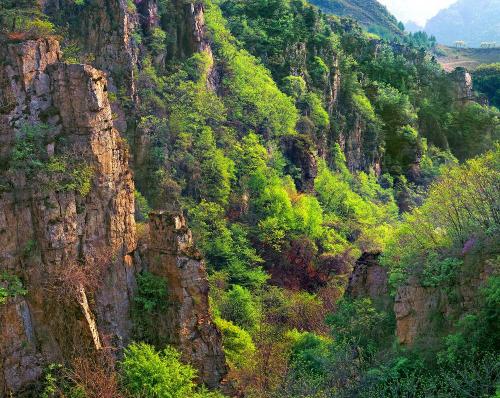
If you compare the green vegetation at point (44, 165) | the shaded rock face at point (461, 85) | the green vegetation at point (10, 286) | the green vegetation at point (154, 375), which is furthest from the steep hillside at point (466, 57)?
the green vegetation at point (10, 286)

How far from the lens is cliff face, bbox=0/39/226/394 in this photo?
25.7m

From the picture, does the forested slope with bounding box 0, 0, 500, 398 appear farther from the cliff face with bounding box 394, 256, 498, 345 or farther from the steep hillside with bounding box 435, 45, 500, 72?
the steep hillside with bounding box 435, 45, 500, 72

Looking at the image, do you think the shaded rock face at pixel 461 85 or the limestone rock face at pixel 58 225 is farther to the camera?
the shaded rock face at pixel 461 85

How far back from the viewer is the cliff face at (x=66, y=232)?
2567 centimetres

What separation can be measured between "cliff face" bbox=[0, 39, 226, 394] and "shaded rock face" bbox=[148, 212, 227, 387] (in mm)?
52

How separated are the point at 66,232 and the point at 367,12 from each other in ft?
486

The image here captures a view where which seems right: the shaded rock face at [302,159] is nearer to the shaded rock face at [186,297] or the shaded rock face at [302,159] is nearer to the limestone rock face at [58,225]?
the shaded rock face at [186,297]

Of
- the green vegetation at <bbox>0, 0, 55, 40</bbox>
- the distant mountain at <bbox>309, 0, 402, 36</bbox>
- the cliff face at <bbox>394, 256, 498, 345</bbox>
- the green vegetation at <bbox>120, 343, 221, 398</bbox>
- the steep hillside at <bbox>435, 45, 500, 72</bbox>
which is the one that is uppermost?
the distant mountain at <bbox>309, 0, 402, 36</bbox>

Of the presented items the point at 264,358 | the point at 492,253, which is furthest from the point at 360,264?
the point at 492,253

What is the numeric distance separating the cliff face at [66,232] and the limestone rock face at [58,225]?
4 centimetres

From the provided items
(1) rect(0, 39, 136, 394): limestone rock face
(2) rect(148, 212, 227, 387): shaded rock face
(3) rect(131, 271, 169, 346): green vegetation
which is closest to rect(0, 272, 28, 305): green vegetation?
(1) rect(0, 39, 136, 394): limestone rock face

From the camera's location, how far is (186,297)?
2812cm

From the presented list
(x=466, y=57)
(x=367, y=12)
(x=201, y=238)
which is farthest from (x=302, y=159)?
(x=367, y=12)

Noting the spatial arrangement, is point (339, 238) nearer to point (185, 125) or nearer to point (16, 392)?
point (185, 125)
